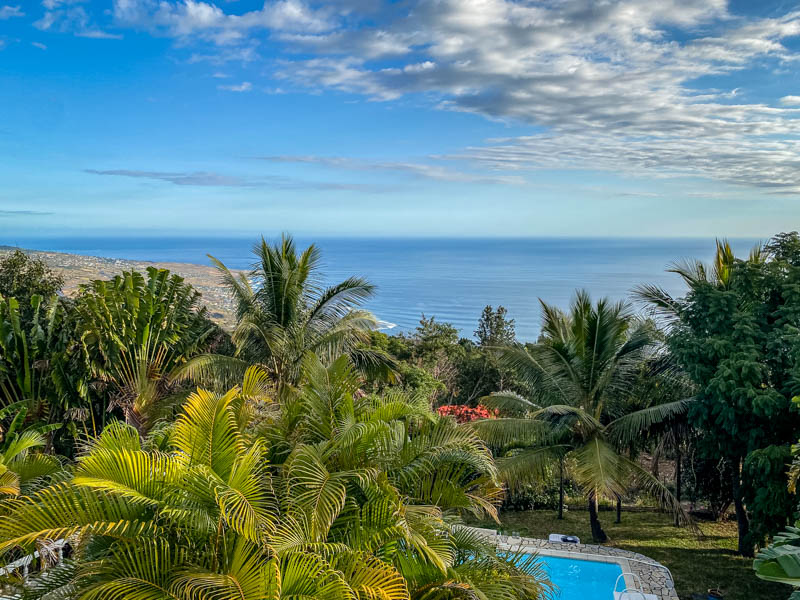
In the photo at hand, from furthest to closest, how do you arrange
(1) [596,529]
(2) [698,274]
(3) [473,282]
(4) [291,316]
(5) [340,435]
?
(3) [473,282], (4) [291,316], (1) [596,529], (2) [698,274], (5) [340,435]

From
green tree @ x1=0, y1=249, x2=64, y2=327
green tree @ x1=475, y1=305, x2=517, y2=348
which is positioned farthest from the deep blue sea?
green tree @ x1=0, y1=249, x2=64, y2=327

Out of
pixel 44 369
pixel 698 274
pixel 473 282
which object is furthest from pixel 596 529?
pixel 473 282

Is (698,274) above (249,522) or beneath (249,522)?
above

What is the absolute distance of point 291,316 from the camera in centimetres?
1108

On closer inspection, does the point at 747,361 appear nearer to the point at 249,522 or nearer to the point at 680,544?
the point at 680,544

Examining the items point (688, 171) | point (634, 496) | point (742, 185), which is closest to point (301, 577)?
point (634, 496)

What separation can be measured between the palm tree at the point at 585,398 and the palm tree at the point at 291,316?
10.4 feet

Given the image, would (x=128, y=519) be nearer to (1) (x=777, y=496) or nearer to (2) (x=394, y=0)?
(1) (x=777, y=496)

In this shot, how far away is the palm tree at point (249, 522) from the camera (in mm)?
3119

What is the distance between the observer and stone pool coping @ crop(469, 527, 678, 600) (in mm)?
7832

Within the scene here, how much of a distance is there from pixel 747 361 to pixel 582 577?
4329mm

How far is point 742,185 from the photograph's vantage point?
21891 millimetres

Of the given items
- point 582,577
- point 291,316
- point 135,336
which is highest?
point 291,316

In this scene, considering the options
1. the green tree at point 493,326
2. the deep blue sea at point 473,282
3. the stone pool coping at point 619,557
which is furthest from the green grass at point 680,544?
the deep blue sea at point 473,282
